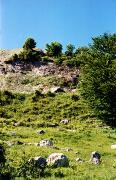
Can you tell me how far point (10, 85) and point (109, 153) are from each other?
1588 inches

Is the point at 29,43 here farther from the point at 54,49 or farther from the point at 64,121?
the point at 64,121

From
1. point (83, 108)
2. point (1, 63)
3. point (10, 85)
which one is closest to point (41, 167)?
point (83, 108)

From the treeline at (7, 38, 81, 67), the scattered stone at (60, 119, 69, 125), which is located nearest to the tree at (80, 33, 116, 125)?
the scattered stone at (60, 119, 69, 125)

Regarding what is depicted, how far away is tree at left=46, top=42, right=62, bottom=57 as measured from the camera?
8489cm

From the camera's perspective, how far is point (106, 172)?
26.0m

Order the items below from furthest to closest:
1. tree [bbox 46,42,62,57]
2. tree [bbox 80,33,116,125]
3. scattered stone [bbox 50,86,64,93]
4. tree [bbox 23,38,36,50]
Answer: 1. tree [bbox 23,38,36,50]
2. tree [bbox 46,42,62,57]
3. scattered stone [bbox 50,86,64,93]
4. tree [bbox 80,33,116,125]

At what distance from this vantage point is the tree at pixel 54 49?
3342 inches

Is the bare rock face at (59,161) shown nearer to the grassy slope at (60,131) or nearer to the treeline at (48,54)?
the grassy slope at (60,131)

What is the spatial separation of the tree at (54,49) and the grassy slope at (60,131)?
1655cm

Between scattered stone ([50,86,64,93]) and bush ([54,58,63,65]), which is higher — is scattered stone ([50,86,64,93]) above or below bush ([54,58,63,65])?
below

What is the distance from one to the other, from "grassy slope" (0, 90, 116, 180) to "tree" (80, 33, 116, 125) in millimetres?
2613

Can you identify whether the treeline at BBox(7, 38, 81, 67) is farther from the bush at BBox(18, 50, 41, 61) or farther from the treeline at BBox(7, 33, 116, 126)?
the treeline at BBox(7, 33, 116, 126)

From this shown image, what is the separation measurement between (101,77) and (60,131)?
33.7ft

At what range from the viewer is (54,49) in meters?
85.4
